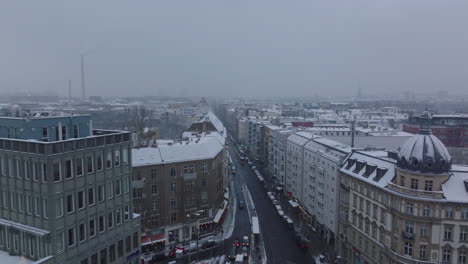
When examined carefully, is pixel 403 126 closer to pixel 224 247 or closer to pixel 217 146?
pixel 217 146

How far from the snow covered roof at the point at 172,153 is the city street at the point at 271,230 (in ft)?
54.2

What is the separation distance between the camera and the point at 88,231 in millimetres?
35719

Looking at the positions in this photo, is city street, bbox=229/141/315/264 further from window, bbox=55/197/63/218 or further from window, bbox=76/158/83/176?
Answer: window, bbox=55/197/63/218

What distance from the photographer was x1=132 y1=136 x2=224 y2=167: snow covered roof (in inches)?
2405

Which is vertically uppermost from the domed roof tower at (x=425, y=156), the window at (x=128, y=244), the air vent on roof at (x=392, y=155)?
the domed roof tower at (x=425, y=156)

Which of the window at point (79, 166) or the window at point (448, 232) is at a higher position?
the window at point (79, 166)

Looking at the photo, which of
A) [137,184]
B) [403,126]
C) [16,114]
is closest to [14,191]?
[16,114]

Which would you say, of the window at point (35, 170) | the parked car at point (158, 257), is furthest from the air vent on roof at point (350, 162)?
the window at point (35, 170)

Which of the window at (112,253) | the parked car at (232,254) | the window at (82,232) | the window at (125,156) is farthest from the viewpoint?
the parked car at (232,254)

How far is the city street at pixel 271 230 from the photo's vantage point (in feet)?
192

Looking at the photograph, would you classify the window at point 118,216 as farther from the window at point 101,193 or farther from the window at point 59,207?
the window at point 59,207

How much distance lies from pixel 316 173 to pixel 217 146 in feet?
70.8

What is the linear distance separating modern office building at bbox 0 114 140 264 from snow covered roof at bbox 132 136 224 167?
20.5m

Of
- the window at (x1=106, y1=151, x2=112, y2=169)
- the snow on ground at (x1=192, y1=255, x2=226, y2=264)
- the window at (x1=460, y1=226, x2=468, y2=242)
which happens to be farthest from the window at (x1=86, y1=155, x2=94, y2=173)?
the window at (x1=460, y1=226, x2=468, y2=242)
